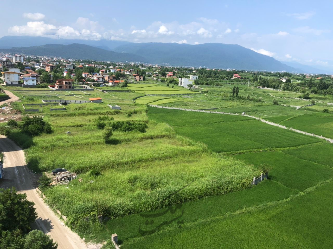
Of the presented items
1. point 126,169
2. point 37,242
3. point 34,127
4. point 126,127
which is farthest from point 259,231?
point 34,127

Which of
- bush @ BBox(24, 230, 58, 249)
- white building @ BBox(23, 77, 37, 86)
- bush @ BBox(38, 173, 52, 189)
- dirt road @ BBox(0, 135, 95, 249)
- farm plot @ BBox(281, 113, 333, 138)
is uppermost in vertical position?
white building @ BBox(23, 77, 37, 86)

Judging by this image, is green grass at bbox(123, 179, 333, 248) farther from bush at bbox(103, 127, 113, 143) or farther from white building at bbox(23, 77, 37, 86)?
white building at bbox(23, 77, 37, 86)

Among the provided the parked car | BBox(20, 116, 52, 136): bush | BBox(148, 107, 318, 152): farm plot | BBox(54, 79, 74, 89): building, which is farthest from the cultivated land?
BBox(54, 79, 74, 89): building

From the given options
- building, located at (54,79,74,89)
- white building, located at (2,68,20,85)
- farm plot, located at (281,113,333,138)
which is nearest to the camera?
farm plot, located at (281,113,333,138)

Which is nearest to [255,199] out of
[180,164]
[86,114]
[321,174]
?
[180,164]

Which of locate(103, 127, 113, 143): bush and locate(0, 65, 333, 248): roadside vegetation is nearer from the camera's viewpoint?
locate(0, 65, 333, 248): roadside vegetation

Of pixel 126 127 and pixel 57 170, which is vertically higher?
pixel 126 127

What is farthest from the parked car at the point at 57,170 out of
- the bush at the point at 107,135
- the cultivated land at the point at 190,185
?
the bush at the point at 107,135

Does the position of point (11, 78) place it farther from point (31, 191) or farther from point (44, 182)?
point (44, 182)
